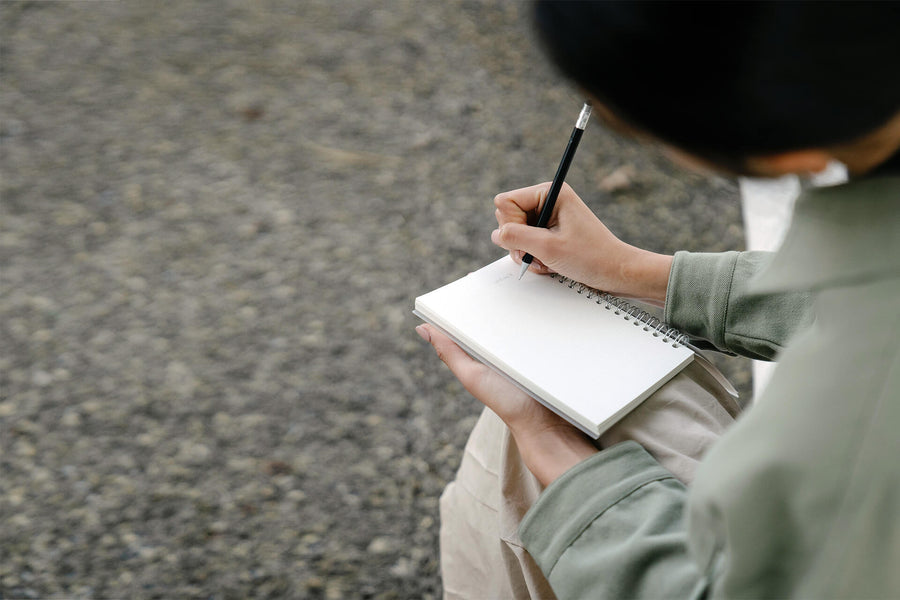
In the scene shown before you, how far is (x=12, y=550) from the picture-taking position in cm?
121

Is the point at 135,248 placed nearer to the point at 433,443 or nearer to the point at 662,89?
the point at 433,443

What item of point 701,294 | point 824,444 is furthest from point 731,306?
point 824,444

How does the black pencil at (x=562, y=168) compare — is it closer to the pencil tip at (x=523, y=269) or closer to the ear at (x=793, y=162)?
the pencil tip at (x=523, y=269)

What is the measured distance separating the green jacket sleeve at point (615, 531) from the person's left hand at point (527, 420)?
0.04 m

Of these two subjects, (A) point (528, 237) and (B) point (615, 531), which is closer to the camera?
(B) point (615, 531)

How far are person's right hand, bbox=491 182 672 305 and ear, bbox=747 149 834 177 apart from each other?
441mm

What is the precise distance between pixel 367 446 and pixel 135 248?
79cm

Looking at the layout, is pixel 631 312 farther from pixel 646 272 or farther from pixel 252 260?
pixel 252 260

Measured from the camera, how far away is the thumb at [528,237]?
885 millimetres

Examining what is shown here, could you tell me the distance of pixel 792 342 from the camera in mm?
522

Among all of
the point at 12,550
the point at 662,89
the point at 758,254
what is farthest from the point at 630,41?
the point at 12,550

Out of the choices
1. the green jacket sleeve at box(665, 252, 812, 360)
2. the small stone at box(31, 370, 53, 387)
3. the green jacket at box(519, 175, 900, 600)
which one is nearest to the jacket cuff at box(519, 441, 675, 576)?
the green jacket at box(519, 175, 900, 600)

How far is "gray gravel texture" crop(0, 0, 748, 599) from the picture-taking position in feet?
4.20

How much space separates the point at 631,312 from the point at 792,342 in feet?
1.23
